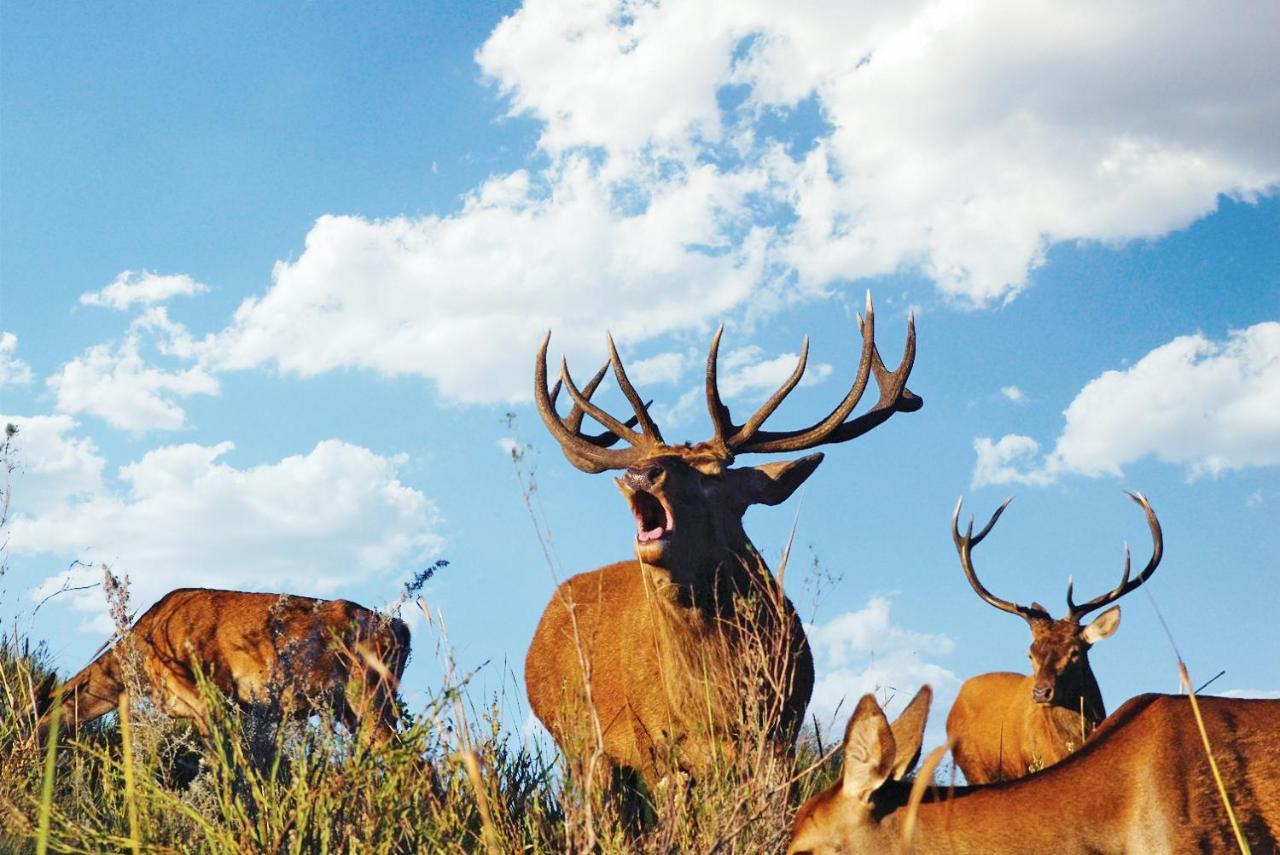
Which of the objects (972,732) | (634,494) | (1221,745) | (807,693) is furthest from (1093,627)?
(1221,745)

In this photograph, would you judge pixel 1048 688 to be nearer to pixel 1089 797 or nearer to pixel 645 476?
pixel 645 476

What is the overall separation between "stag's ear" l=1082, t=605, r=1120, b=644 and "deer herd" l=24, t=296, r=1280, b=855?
0.02 meters

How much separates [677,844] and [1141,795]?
62.9 inches

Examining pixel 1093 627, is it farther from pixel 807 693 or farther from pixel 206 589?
pixel 206 589

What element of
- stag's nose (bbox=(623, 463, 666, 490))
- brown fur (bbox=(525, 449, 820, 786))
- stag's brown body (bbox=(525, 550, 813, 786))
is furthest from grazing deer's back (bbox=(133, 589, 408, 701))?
stag's nose (bbox=(623, 463, 666, 490))

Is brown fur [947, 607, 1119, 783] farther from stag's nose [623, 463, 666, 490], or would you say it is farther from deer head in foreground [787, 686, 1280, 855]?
deer head in foreground [787, 686, 1280, 855]

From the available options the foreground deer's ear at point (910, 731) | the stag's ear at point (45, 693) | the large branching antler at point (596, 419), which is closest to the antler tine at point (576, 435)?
the large branching antler at point (596, 419)

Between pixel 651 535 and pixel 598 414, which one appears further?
pixel 598 414

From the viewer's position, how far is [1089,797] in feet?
13.0

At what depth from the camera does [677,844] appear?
4723mm

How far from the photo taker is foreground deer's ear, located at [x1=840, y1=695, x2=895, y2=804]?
11.5 feet

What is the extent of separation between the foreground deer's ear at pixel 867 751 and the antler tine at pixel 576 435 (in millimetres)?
4116

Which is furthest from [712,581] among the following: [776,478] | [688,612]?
[776,478]

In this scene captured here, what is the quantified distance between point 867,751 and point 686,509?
269 cm
